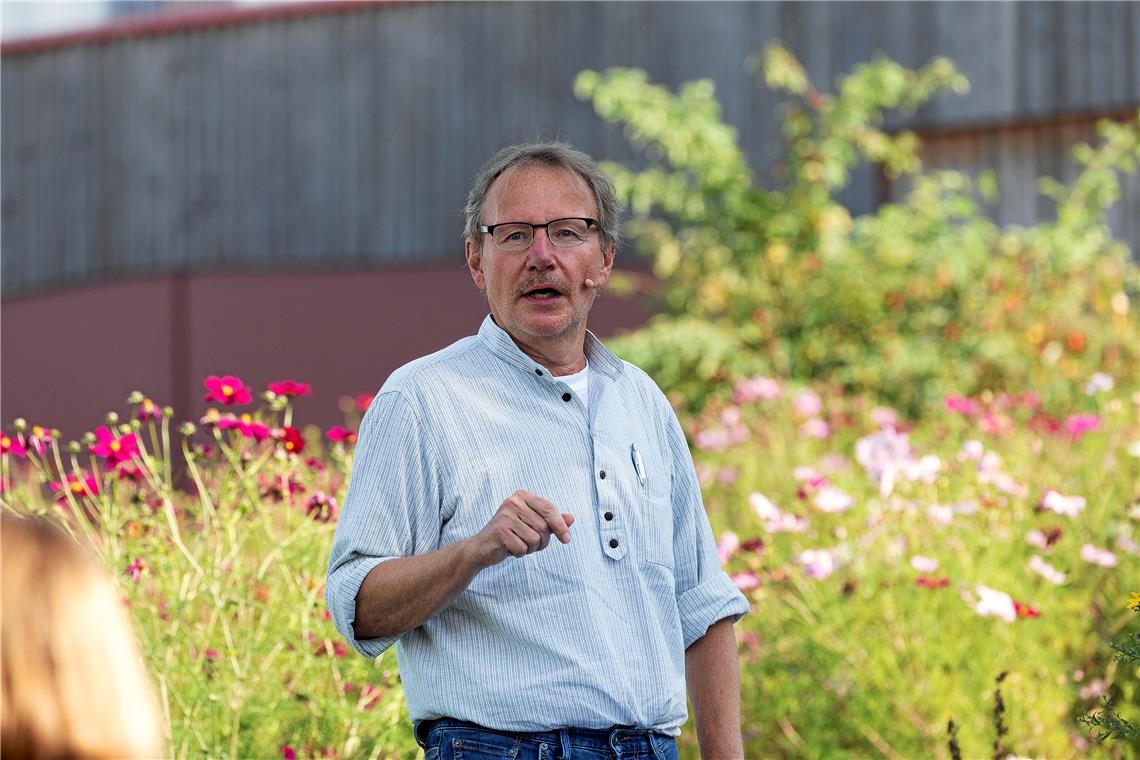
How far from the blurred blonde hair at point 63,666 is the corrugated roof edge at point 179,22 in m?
12.2

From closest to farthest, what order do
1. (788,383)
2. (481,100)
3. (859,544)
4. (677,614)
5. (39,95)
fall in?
(677,614) < (859,544) < (788,383) < (481,100) < (39,95)

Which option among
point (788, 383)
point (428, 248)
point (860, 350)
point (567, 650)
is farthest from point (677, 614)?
point (428, 248)

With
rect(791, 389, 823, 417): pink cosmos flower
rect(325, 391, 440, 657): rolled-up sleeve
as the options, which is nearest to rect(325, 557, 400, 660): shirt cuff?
rect(325, 391, 440, 657): rolled-up sleeve

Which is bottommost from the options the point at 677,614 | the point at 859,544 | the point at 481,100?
the point at 859,544

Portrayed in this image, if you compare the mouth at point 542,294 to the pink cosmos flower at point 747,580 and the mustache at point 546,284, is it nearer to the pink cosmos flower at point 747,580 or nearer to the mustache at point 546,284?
the mustache at point 546,284

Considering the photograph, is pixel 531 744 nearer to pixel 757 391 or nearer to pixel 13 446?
pixel 13 446

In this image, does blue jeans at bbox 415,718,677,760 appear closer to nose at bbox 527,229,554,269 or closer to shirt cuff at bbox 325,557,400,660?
shirt cuff at bbox 325,557,400,660

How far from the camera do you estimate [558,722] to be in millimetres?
A: 2264

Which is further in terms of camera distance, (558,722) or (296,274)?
(296,274)

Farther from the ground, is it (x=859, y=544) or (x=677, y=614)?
(x=677, y=614)

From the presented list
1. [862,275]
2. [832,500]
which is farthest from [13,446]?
[862,275]

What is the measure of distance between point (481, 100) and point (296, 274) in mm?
2080

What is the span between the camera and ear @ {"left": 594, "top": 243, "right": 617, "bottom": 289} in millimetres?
2594

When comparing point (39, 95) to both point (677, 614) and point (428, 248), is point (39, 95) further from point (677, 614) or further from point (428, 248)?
point (677, 614)
